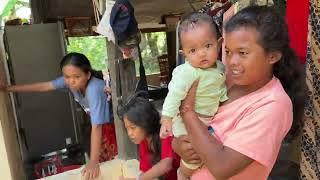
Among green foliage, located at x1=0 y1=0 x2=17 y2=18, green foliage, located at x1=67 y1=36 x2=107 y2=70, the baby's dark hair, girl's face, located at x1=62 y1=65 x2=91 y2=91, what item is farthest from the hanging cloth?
green foliage, located at x1=67 y1=36 x2=107 y2=70

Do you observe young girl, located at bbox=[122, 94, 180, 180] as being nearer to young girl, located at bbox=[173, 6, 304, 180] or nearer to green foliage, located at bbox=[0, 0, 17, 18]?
young girl, located at bbox=[173, 6, 304, 180]

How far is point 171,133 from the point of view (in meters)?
1.59

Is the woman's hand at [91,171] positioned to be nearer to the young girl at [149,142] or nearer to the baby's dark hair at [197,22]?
the young girl at [149,142]

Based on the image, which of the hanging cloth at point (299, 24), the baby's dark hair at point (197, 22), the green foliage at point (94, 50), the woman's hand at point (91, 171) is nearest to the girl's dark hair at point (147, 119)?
the woman's hand at point (91, 171)

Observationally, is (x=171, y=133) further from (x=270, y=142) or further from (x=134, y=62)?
(x=134, y=62)

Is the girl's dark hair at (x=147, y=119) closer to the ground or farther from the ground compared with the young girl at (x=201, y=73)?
closer to the ground

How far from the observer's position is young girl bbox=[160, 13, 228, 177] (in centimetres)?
142

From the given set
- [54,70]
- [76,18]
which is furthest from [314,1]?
[76,18]

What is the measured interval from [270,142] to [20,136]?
12.5ft

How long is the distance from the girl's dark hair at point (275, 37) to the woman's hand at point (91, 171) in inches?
69.9

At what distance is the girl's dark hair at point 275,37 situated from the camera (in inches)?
47.9

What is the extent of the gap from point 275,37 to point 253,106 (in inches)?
9.8

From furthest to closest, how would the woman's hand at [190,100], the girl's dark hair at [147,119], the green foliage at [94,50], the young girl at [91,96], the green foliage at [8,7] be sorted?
the green foliage at [94,50] → the green foliage at [8,7] → the young girl at [91,96] → the girl's dark hair at [147,119] → the woman's hand at [190,100]

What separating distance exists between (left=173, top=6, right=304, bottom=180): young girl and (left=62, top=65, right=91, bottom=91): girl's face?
1.74m
